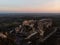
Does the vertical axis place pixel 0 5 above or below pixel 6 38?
above

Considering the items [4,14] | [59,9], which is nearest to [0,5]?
[4,14]

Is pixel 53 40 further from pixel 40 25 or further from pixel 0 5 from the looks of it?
pixel 0 5

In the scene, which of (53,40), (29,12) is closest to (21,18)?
(29,12)

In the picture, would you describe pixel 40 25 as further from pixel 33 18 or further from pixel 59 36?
pixel 59 36

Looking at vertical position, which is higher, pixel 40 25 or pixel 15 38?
pixel 40 25

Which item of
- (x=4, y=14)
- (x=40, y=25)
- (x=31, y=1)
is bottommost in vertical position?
(x=40, y=25)

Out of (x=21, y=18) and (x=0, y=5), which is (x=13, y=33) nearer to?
(x=21, y=18)

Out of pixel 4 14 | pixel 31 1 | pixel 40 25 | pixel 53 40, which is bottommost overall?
pixel 53 40
